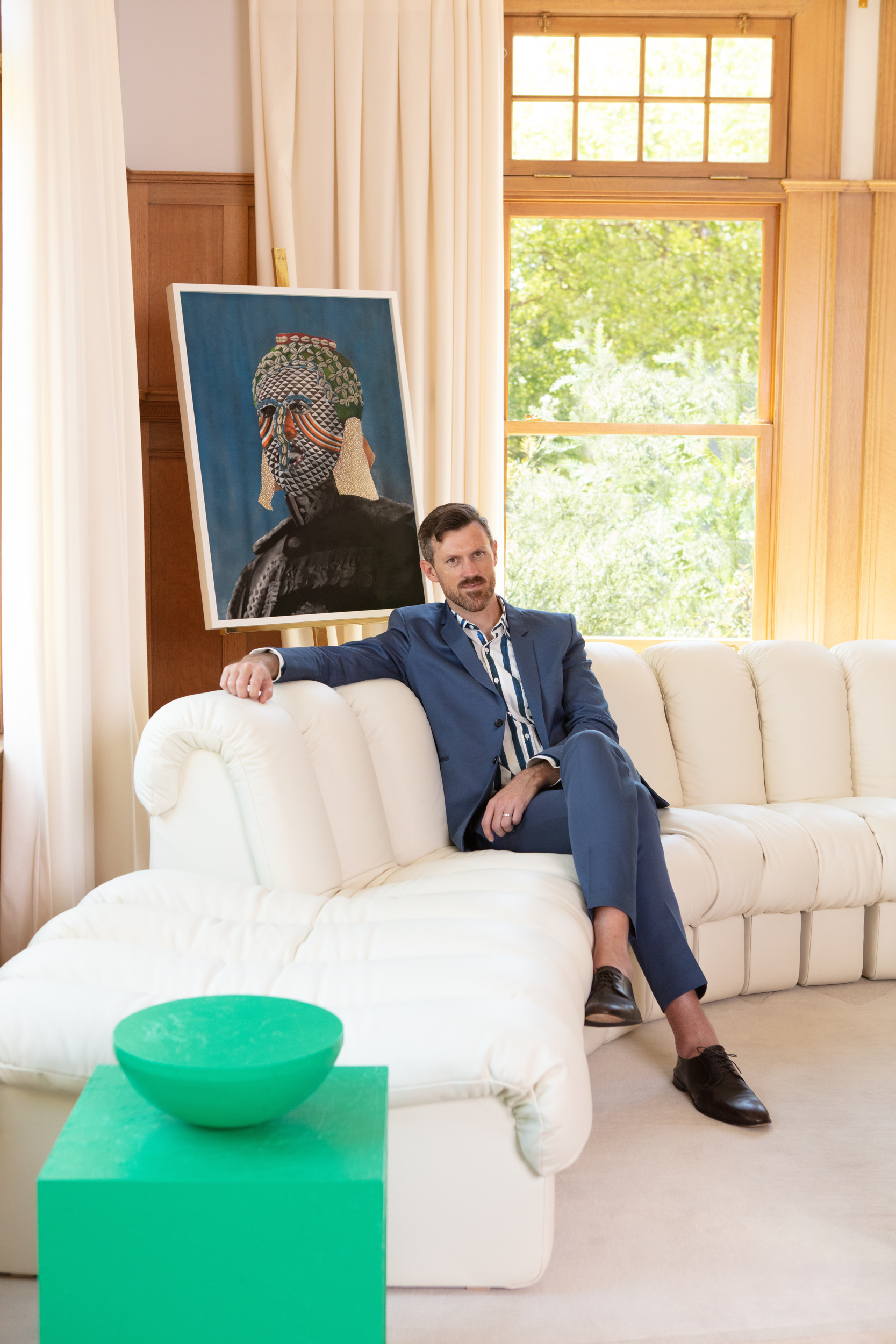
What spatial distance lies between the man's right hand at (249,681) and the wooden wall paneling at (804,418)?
233cm

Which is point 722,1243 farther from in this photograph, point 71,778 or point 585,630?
point 585,630

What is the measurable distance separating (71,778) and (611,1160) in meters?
1.41

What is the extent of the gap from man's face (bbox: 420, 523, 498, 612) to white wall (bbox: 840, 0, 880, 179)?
2331 mm

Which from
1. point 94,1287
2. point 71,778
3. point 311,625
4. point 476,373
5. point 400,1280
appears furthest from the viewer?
point 476,373

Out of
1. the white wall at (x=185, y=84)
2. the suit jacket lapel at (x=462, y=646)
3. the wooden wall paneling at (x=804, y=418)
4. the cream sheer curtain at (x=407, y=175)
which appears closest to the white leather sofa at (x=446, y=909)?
the suit jacket lapel at (x=462, y=646)

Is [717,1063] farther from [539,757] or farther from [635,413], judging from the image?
[635,413]

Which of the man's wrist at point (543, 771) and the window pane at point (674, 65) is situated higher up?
the window pane at point (674, 65)

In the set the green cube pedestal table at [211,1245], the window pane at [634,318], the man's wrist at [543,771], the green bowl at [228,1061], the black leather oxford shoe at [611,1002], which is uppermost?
the window pane at [634,318]

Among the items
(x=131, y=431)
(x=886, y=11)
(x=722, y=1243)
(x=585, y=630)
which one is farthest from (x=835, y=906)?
(x=886, y=11)

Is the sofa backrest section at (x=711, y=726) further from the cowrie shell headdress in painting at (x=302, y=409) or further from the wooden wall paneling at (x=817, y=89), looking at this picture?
the wooden wall paneling at (x=817, y=89)

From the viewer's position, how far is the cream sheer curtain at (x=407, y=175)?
355 cm

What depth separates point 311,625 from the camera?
323 cm

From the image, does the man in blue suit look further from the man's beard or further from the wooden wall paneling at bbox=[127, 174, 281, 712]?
the wooden wall paneling at bbox=[127, 174, 281, 712]

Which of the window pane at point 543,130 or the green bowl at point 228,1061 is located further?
the window pane at point 543,130
